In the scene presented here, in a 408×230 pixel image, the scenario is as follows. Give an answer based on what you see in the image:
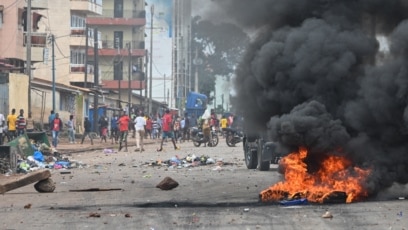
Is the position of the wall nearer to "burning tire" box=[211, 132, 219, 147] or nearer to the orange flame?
"burning tire" box=[211, 132, 219, 147]

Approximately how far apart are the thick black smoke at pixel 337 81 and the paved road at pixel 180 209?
3.91 feet

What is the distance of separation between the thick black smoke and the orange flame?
0.19m

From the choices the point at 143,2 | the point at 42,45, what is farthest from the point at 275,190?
the point at 143,2

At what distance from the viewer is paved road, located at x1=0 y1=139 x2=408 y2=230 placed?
482 inches

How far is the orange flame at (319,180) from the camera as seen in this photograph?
15.1m

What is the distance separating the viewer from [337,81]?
16141mm

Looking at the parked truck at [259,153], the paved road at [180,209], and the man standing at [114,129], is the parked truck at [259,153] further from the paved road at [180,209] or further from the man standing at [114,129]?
the man standing at [114,129]

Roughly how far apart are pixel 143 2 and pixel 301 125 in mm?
90408

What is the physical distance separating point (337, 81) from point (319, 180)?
1.75 m

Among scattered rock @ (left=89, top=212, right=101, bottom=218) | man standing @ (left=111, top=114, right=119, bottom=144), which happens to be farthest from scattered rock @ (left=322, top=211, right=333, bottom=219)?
man standing @ (left=111, top=114, right=119, bottom=144)

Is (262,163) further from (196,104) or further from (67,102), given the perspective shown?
(196,104)

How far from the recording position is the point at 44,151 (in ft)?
106

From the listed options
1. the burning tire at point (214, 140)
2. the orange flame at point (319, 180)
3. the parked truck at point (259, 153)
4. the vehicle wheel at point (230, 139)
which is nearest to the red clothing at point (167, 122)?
the vehicle wheel at point (230, 139)

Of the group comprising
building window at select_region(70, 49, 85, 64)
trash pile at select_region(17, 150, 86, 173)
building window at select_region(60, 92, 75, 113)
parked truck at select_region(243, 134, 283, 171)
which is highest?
building window at select_region(70, 49, 85, 64)
